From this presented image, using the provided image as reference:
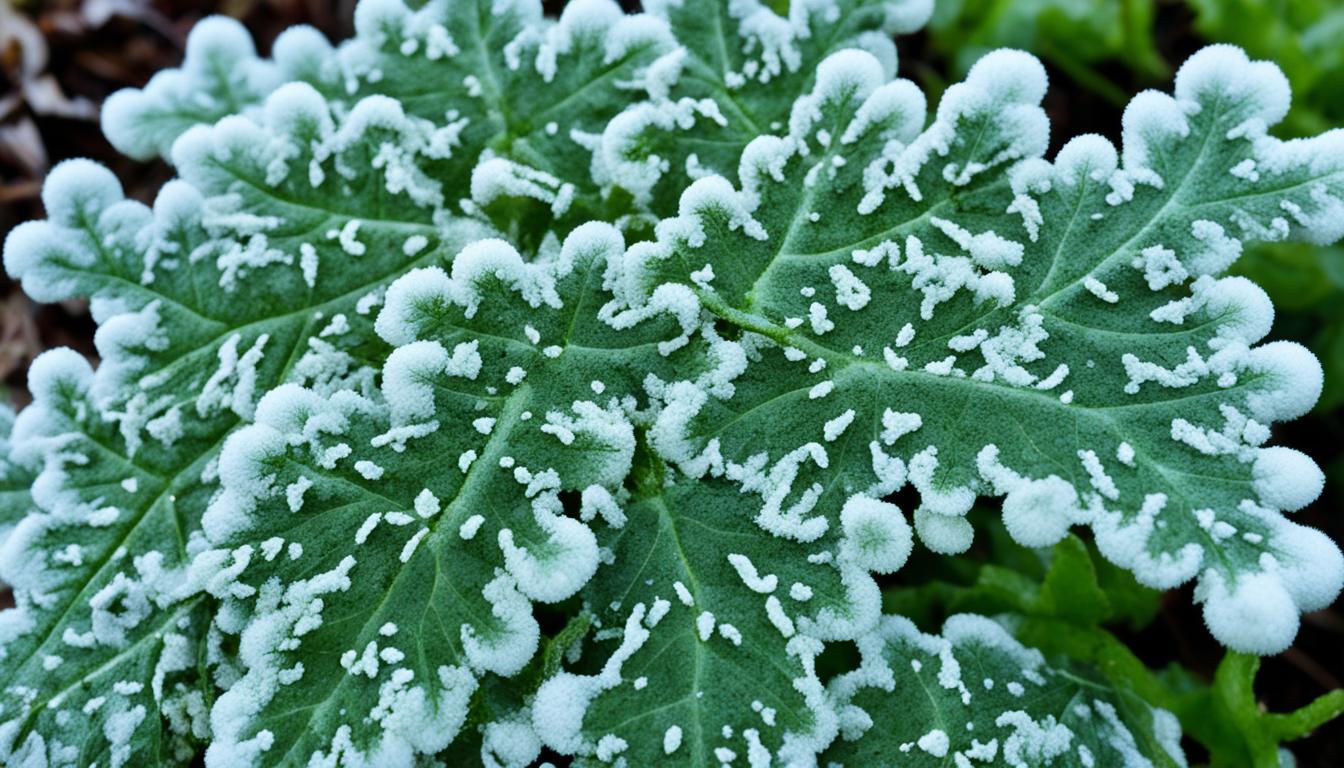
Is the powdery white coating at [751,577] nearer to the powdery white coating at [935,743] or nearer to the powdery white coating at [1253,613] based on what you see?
the powdery white coating at [935,743]

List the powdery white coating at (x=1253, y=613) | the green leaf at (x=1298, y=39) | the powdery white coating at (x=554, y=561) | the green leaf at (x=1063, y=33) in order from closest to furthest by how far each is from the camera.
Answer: the powdery white coating at (x=1253, y=613) → the powdery white coating at (x=554, y=561) → the green leaf at (x=1298, y=39) → the green leaf at (x=1063, y=33)

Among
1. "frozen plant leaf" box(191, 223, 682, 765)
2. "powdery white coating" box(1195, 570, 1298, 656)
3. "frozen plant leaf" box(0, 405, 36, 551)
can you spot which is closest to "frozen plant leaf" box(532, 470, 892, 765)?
"frozen plant leaf" box(191, 223, 682, 765)

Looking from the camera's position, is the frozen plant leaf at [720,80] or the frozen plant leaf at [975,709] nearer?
the frozen plant leaf at [975,709]

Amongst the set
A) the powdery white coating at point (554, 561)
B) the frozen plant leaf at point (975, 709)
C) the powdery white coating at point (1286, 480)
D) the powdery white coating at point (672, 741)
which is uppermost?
the powdery white coating at point (1286, 480)

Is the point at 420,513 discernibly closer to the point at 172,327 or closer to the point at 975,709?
the point at 172,327

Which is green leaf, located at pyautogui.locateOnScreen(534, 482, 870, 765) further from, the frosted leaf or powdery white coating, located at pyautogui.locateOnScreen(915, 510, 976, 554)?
the frosted leaf

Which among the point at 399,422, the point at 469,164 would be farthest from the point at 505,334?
the point at 469,164

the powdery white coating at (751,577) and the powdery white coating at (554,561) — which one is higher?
the powdery white coating at (554,561)

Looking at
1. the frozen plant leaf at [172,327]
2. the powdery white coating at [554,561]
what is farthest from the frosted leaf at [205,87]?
the powdery white coating at [554,561]

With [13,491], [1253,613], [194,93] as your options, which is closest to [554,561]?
[1253,613]
